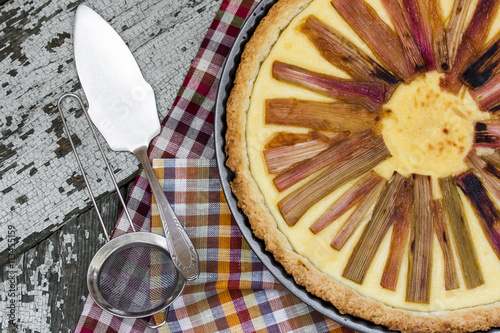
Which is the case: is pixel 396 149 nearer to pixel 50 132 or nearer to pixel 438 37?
pixel 438 37

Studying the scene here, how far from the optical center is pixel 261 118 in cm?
161

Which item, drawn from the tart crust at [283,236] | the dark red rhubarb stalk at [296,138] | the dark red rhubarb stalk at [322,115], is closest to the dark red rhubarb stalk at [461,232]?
the tart crust at [283,236]

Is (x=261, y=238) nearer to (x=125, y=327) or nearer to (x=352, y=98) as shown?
(x=352, y=98)

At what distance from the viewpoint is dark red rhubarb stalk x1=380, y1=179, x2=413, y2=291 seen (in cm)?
158

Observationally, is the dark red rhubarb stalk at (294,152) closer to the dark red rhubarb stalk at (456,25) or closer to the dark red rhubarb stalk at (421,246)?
the dark red rhubarb stalk at (421,246)

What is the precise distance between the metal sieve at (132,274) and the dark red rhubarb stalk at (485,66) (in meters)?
1.34

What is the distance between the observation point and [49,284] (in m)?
1.97

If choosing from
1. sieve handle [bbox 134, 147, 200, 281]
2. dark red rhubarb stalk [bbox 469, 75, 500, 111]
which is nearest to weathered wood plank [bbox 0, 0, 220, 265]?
sieve handle [bbox 134, 147, 200, 281]

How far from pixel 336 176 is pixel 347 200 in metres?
0.09

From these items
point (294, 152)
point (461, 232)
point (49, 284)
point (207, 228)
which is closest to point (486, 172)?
point (461, 232)

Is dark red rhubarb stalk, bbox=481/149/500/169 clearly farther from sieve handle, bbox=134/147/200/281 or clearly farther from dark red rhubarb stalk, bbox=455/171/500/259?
sieve handle, bbox=134/147/200/281

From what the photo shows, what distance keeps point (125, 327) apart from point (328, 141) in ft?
3.84

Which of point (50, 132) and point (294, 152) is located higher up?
point (50, 132)

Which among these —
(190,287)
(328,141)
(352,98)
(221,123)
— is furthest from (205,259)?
(352,98)
